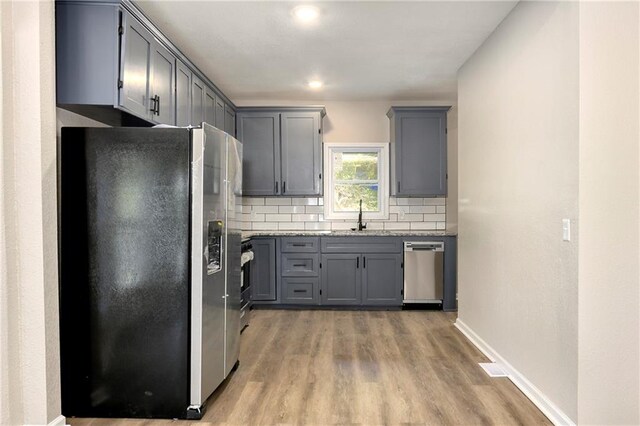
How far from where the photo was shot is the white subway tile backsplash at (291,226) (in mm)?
5376

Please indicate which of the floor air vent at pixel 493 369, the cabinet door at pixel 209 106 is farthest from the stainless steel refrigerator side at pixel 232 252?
the floor air vent at pixel 493 369

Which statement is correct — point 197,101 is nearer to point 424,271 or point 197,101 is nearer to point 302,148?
point 302,148

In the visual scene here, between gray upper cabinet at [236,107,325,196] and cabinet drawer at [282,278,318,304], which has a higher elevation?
gray upper cabinet at [236,107,325,196]

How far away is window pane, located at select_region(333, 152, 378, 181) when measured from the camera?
17.6 feet

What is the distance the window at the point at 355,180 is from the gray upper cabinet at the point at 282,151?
38cm

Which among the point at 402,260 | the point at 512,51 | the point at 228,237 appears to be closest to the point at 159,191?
the point at 228,237

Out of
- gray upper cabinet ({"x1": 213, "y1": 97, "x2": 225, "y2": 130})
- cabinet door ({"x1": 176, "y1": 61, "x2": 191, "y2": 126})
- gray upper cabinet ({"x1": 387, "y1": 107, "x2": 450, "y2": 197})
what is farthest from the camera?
gray upper cabinet ({"x1": 387, "y1": 107, "x2": 450, "y2": 197})

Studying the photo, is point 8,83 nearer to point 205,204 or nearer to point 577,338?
point 205,204

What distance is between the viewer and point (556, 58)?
2223 mm

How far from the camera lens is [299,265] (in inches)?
189

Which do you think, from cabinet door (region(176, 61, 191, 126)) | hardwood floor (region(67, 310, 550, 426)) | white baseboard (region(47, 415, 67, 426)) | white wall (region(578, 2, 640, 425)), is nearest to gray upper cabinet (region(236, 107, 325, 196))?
cabinet door (region(176, 61, 191, 126))

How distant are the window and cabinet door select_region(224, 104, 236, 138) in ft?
3.92

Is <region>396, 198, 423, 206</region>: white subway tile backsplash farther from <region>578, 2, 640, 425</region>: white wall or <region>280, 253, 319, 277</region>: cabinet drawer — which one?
<region>578, 2, 640, 425</region>: white wall

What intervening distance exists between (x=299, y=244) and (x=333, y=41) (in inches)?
→ 91.2
